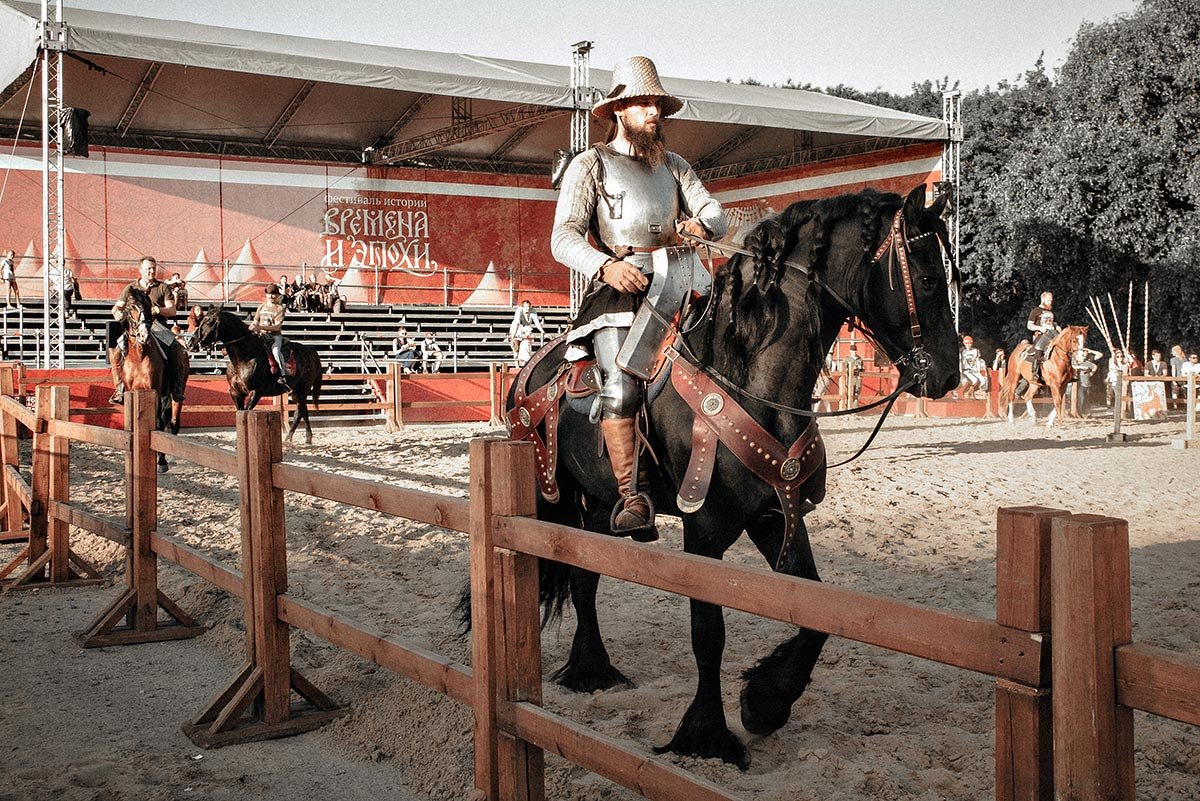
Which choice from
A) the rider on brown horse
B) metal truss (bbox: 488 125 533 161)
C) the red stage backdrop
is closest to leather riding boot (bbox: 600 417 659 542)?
the rider on brown horse

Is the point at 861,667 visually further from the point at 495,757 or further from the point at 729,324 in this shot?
the point at 495,757

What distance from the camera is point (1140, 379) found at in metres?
15.7

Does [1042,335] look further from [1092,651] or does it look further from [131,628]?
[1092,651]

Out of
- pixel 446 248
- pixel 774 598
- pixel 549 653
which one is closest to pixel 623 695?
pixel 549 653

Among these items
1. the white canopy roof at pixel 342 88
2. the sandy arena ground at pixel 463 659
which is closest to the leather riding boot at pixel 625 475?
the sandy arena ground at pixel 463 659

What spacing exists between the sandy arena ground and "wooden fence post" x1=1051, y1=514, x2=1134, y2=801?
5.56ft

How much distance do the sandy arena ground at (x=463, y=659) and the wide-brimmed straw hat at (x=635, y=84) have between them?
7.42 ft

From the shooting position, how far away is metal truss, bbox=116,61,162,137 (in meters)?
20.7

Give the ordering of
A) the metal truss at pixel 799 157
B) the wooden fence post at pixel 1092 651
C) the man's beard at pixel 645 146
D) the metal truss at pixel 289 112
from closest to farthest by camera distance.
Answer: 1. the wooden fence post at pixel 1092 651
2. the man's beard at pixel 645 146
3. the metal truss at pixel 289 112
4. the metal truss at pixel 799 157

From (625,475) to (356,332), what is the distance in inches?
801

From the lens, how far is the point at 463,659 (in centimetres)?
450

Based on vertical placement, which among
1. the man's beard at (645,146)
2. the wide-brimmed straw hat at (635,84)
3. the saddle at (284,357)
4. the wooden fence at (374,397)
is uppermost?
the wide-brimmed straw hat at (635,84)

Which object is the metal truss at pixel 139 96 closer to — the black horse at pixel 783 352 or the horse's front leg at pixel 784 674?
the black horse at pixel 783 352

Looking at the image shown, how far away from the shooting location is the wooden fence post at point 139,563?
520 cm
